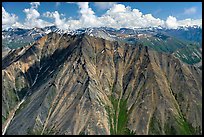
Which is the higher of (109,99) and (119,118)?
(109,99)

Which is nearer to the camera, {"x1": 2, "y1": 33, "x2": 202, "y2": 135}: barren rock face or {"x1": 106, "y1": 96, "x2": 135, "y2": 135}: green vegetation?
{"x1": 2, "y1": 33, "x2": 202, "y2": 135}: barren rock face

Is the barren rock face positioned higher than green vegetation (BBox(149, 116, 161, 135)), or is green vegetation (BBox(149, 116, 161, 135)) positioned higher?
the barren rock face

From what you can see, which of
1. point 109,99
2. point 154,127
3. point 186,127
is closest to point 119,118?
point 109,99

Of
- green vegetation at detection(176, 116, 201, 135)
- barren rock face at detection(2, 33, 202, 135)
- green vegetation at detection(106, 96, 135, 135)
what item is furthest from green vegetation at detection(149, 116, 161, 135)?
green vegetation at detection(176, 116, 201, 135)

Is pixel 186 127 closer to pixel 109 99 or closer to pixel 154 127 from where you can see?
pixel 154 127

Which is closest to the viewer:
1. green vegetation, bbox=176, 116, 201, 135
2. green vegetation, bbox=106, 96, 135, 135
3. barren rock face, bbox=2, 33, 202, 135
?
green vegetation, bbox=176, 116, 201, 135

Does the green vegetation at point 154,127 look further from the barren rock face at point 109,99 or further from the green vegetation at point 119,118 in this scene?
the green vegetation at point 119,118

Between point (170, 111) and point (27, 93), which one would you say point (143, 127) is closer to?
point (170, 111)

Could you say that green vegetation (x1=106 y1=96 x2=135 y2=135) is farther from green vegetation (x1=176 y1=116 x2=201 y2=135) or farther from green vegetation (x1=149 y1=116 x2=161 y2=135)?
green vegetation (x1=176 y1=116 x2=201 y2=135)
